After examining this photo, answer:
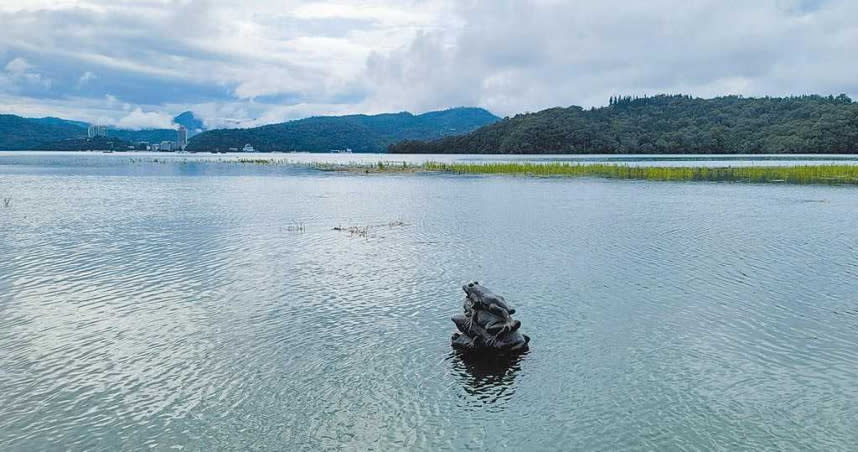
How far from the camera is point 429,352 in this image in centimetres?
1794

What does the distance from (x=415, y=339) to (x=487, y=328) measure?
252 cm

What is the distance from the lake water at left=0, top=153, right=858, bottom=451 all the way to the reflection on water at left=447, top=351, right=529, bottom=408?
69 millimetres

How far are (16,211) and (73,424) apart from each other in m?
44.6

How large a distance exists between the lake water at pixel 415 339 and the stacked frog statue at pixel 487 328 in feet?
2.04

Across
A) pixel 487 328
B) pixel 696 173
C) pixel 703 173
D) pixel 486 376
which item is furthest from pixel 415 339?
pixel 703 173

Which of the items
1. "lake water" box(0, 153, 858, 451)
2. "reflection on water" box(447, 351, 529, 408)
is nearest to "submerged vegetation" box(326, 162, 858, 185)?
"lake water" box(0, 153, 858, 451)

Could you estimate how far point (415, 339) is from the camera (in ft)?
Answer: 62.3

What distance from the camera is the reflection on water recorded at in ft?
49.0

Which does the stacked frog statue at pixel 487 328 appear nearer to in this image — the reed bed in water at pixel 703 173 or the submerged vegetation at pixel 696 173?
the submerged vegetation at pixel 696 173

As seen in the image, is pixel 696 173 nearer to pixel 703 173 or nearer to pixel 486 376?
pixel 703 173

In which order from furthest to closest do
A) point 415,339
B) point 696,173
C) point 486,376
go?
point 696,173
point 415,339
point 486,376

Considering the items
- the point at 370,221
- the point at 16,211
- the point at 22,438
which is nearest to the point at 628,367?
the point at 22,438

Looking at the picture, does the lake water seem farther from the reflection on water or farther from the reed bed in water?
the reed bed in water

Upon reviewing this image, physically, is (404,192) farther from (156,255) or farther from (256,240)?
(156,255)
